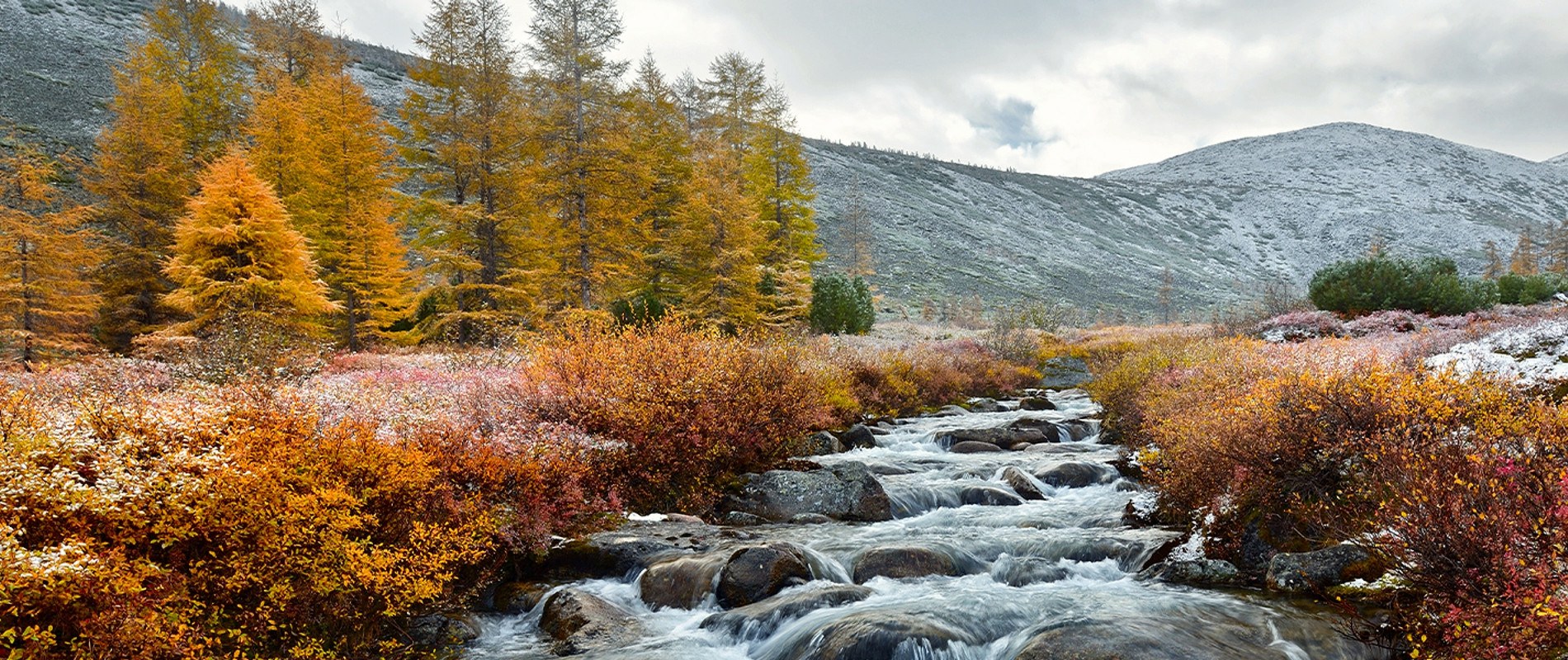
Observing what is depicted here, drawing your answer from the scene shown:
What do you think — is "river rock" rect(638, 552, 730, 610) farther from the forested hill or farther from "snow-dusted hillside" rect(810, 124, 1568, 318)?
"snow-dusted hillside" rect(810, 124, 1568, 318)

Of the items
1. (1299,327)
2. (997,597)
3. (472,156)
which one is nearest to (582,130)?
(472,156)

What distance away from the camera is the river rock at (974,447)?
14336 mm

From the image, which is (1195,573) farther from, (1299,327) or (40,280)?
(40,280)

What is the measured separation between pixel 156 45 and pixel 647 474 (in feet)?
128

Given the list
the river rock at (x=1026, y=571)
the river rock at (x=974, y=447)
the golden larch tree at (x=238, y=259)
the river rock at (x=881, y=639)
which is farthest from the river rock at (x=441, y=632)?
the golden larch tree at (x=238, y=259)

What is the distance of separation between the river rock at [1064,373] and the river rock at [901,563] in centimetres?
1841

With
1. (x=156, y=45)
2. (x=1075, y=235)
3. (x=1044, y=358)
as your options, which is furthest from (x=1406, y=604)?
(x=1075, y=235)

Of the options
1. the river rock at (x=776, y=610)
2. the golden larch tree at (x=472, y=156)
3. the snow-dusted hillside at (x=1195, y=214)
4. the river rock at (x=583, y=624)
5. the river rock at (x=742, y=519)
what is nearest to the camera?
the river rock at (x=583, y=624)

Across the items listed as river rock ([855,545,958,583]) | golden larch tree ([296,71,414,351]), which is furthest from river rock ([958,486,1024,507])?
golden larch tree ([296,71,414,351])

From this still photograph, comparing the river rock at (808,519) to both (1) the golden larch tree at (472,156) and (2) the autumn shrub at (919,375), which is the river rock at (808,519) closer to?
(2) the autumn shrub at (919,375)

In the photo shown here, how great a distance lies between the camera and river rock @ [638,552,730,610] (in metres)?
7.21

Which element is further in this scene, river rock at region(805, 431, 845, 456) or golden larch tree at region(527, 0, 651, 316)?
golden larch tree at region(527, 0, 651, 316)

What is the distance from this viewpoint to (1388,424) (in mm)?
6379

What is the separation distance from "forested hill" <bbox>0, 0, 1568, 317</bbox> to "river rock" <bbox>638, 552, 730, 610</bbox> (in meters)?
47.6
